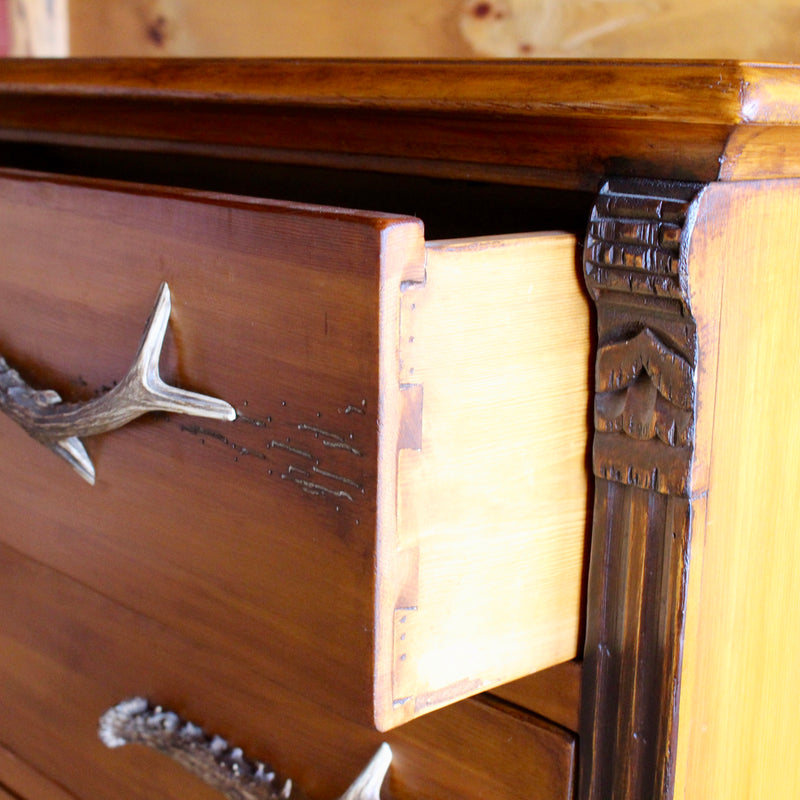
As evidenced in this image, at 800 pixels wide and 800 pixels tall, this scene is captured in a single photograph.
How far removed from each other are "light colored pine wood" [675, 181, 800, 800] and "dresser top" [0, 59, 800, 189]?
0.11 ft

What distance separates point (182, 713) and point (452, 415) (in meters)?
0.35

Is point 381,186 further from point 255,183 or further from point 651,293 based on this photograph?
point 651,293

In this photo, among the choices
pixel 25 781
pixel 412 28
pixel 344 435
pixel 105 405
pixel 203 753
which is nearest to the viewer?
pixel 344 435

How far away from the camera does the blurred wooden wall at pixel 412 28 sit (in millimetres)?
798

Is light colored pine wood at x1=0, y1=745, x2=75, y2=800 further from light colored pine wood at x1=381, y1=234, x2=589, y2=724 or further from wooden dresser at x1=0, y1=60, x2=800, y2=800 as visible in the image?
light colored pine wood at x1=381, y1=234, x2=589, y2=724

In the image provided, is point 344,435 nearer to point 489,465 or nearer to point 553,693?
point 489,465

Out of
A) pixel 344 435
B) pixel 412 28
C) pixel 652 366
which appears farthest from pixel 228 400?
pixel 412 28

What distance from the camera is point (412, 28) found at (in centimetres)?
104

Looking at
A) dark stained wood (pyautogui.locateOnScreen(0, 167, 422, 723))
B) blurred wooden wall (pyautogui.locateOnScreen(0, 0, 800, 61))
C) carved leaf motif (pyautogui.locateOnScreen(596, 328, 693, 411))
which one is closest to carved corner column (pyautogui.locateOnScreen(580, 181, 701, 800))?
carved leaf motif (pyautogui.locateOnScreen(596, 328, 693, 411))

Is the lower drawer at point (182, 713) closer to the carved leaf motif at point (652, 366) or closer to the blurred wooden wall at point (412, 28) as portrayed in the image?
the carved leaf motif at point (652, 366)

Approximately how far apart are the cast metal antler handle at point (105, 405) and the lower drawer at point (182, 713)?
14cm

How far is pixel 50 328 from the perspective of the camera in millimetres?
615

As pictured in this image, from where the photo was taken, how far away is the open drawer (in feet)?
1.45

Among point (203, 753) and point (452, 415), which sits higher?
point (452, 415)
